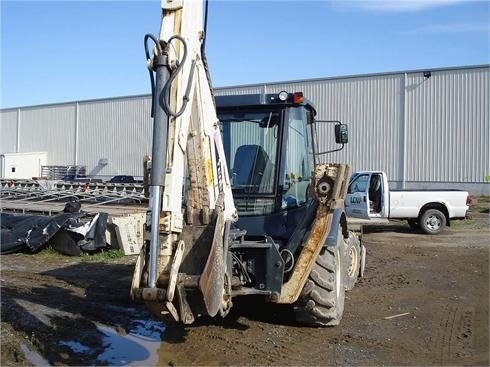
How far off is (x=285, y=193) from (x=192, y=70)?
80.6 inches

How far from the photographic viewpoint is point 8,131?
47.9m

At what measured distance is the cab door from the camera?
1658 cm

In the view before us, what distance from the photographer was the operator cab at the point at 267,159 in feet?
21.2

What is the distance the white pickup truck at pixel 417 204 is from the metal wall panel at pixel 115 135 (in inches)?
912

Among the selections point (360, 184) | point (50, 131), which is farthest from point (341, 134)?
point (50, 131)

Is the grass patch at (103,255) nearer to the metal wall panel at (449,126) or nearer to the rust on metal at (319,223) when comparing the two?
the rust on metal at (319,223)

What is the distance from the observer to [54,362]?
5.16 meters

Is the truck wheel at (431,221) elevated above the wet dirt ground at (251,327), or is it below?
above

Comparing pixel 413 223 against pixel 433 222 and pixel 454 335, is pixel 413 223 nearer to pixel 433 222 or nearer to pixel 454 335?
pixel 433 222

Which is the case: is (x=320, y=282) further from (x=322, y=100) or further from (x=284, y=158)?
(x=322, y=100)

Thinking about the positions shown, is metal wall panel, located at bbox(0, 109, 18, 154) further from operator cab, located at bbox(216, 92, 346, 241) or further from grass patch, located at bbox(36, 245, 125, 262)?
operator cab, located at bbox(216, 92, 346, 241)

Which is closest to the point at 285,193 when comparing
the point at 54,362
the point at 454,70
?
the point at 54,362

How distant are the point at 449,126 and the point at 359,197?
14.1 meters

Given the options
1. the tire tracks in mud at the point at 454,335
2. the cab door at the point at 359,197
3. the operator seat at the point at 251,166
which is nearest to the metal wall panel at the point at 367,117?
the cab door at the point at 359,197
